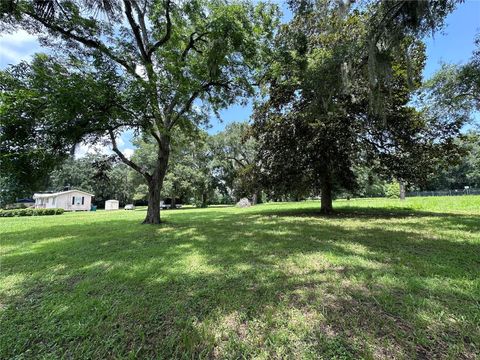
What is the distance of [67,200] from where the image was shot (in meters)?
27.8

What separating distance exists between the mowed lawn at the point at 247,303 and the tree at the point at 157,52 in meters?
3.93

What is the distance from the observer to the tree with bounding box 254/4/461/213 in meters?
8.13

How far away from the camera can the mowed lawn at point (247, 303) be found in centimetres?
189

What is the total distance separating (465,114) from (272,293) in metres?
10.6

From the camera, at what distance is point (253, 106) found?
449 inches

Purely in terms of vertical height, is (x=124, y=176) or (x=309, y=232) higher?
(x=124, y=176)

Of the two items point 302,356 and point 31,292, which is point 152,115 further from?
point 302,356

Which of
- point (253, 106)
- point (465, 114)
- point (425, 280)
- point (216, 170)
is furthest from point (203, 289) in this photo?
point (216, 170)

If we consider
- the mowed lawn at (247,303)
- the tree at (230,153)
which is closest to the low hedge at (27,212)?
the tree at (230,153)

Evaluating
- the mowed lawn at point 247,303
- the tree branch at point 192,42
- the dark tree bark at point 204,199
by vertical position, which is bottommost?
the mowed lawn at point 247,303

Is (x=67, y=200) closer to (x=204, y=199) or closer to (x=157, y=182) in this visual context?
(x=204, y=199)

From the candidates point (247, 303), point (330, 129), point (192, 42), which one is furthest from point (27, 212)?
point (247, 303)

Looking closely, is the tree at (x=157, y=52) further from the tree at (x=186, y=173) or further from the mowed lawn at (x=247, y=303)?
the tree at (x=186, y=173)

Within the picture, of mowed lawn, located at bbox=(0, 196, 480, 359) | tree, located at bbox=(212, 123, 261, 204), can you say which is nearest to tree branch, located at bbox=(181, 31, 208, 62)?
mowed lawn, located at bbox=(0, 196, 480, 359)
